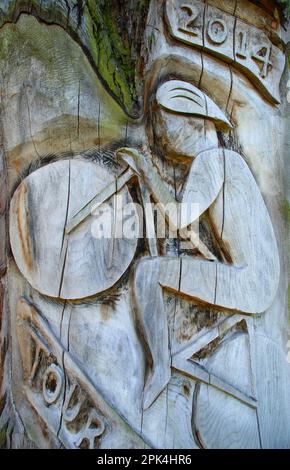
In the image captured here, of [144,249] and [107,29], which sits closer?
[144,249]

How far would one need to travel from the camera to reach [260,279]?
2467 millimetres

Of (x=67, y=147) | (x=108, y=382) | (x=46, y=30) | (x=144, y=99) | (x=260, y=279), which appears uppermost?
(x=46, y=30)

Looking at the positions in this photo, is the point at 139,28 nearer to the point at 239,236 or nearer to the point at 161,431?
the point at 239,236

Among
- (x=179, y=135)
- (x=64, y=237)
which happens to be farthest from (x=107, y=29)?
(x=64, y=237)

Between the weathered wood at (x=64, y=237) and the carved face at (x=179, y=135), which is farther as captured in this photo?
the carved face at (x=179, y=135)

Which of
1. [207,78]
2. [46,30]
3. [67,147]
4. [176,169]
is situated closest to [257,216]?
[176,169]

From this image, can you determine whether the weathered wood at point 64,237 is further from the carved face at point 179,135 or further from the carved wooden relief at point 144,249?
the carved face at point 179,135

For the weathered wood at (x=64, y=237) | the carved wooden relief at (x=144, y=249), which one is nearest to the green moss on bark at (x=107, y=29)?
the carved wooden relief at (x=144, y=249)

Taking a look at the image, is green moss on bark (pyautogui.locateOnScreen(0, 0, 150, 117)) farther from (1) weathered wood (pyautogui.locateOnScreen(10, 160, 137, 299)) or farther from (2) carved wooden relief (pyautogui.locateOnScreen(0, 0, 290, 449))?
(1) weathered wood (pyautogui.locateOnScreen(10, 160, 137, 299))

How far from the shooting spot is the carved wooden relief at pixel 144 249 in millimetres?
2324

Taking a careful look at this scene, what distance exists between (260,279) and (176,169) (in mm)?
414

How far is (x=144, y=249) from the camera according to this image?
2.40m

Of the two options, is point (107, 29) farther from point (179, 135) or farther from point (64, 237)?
point (64, 237)

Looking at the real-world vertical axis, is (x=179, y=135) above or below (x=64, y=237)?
above
